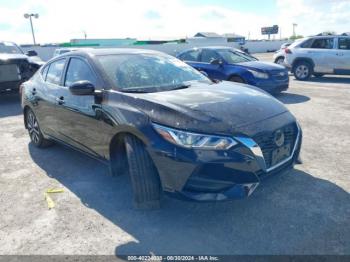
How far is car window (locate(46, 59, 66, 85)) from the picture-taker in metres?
4.81

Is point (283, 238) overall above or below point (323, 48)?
below

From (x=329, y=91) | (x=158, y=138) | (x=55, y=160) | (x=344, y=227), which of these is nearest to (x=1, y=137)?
(x=55, y=160)

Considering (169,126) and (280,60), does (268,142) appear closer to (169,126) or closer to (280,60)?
(169,126)

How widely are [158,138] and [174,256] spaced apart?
1.02 metres

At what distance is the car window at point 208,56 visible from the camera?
994 centimetres

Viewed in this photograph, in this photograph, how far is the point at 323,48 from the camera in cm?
1258

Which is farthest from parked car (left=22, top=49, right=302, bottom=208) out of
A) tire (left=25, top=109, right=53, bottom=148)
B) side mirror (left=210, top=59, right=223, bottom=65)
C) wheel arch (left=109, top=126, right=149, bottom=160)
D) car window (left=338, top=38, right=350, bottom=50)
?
car window (left=338, top=38, right=350, bottom=50)

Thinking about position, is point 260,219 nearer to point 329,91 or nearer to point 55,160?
point 55,160

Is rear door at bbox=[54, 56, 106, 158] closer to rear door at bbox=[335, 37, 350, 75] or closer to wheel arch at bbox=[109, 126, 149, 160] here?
wheel arch at bbox=[109, 126, 149, 160]

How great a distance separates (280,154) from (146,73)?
1854mm

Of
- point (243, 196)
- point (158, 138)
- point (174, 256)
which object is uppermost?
point (158, 138)

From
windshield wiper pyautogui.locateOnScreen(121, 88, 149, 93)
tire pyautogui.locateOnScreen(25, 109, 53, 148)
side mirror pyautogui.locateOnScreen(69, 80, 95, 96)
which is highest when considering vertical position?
side mirror pyautogui.locateOnScreen(69, 80, 95, 96)

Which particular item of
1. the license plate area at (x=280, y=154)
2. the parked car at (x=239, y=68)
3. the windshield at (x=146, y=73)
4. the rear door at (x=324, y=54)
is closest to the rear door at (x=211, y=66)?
the parked car at (x=239, y=68)

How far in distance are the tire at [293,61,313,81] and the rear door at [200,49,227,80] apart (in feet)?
16.2
